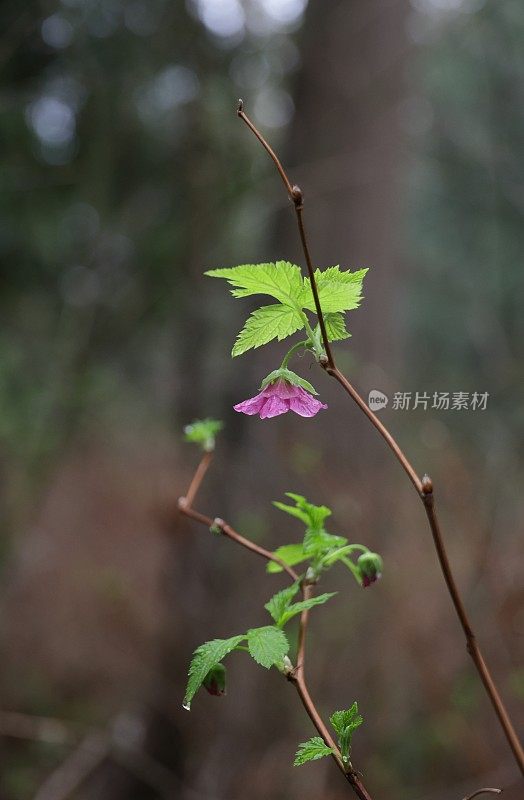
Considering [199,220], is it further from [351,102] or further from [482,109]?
[482,109]

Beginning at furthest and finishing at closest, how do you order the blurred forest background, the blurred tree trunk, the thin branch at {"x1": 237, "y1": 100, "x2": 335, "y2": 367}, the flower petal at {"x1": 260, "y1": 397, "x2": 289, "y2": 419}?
the blurred tree trunk
the blurred forest background
the flower petal at {"x1": 260, "y1": 397, "x2": 289, "y2": 419}
the thin branch at {"x1": 237, "y1": 100, "x2": 335, "y2": 367}

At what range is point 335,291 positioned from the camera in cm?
46

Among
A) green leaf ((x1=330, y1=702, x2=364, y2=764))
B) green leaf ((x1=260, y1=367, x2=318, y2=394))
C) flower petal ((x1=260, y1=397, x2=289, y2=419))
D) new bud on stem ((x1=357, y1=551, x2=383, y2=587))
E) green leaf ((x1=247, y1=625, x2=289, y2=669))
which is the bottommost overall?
green leaf ((x1=330, y1=702, x2=364, y2=764))

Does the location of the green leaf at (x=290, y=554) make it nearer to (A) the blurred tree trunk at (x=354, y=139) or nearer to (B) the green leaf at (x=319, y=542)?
(B) the green leaf at (x=319, y=542)

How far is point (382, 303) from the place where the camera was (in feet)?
7.64

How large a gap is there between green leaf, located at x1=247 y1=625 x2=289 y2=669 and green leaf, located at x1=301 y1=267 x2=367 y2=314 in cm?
20

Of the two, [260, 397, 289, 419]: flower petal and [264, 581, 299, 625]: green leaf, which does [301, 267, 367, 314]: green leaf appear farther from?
[264, 581, 299, 625]: green leaf

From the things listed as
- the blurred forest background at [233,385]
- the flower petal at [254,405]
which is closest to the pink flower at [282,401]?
the flower petal at [254,405]

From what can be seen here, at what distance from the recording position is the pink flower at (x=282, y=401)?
48cm

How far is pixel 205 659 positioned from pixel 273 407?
0.52ft

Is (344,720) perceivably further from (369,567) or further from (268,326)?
(268,326)

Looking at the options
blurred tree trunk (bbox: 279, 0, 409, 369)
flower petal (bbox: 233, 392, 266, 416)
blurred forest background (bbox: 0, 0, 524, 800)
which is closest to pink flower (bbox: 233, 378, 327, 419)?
flower petal (bbox: 233, 392, 266, 416)

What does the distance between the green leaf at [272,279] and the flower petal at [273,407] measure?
63 millimetres

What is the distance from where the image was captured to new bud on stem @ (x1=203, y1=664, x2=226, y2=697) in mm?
527
